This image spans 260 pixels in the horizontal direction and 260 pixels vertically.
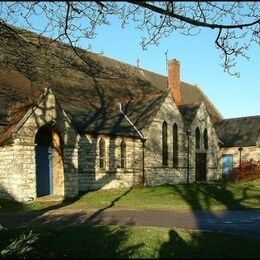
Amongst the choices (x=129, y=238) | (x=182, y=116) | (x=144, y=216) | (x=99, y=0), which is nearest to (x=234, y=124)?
(x=182, y=116)

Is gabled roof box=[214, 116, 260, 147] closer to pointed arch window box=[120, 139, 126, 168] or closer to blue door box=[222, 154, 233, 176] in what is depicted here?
blue door box=[222, 154, 233, 176]

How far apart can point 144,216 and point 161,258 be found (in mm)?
7403

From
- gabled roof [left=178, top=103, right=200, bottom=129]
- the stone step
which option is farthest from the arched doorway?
gabled roof [left=178, top=103, right=200, bottom=129]

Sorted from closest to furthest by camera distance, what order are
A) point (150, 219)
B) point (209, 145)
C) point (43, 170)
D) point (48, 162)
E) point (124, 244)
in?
point (124, 244) → point (150, 219) → point (43, 170) → point (48, 162) → point (209, 145)

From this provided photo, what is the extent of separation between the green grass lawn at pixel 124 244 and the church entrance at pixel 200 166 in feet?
80.4

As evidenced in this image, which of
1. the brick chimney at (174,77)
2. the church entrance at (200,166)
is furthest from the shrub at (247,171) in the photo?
the brick chimney at (174,77)

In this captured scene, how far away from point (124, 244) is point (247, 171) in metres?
30.4

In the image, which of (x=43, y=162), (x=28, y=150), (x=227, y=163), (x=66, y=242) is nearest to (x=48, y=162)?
(x=43, y=162)

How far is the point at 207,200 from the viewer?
21328 mm

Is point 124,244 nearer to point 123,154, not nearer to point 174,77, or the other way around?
point 123,154

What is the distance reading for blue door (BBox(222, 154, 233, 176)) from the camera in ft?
143

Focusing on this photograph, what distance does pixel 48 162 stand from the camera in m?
24.9

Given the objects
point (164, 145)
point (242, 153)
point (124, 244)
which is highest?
point (164, 145)

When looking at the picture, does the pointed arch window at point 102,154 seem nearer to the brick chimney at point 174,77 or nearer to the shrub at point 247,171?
the shrub at point 247,171
